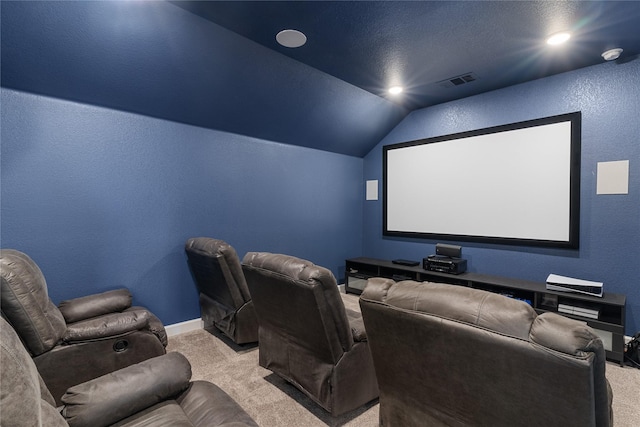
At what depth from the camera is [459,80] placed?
3.35 metres

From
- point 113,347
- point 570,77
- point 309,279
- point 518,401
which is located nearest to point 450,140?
point 570,77

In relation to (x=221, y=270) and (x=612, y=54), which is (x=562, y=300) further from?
(x=221, y=270)

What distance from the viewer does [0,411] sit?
531 mm

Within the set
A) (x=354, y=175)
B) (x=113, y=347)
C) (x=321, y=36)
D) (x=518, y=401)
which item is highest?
(x=321, y=36)

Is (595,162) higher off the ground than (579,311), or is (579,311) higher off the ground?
(595,162)

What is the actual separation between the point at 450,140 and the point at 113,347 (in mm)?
4171

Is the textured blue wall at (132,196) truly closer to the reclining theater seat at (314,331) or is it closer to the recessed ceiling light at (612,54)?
the reclining theater seat at (314,331)

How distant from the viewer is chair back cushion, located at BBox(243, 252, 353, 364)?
1591 mm

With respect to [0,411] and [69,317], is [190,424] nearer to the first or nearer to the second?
[0,411]

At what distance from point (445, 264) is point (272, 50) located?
3.06 meters

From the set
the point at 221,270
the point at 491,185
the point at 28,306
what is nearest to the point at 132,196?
the point at 221,270

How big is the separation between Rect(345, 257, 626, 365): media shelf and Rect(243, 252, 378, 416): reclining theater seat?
81.1 inches

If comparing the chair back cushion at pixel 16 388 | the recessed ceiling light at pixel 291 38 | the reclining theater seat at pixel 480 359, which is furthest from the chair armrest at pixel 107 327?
the recessed ceiling light at pixel 291 38

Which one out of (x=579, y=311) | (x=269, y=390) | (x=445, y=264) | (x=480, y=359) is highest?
(x=480, y=359)
